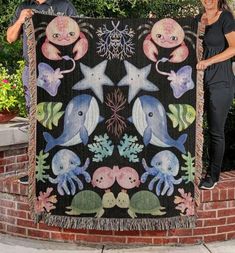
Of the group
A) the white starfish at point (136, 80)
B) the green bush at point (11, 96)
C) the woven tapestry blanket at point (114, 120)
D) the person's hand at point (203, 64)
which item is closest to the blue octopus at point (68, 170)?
the woven tapestry blanket at point (114, 120)

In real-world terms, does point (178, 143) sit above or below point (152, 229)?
above

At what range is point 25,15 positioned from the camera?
4266 millimetres

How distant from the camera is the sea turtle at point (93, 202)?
4285 millimetres

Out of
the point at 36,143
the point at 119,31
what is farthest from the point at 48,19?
the point at 36,143

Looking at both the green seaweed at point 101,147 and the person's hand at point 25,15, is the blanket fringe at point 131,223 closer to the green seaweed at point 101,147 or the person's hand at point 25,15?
the green seaweed at point 101,147

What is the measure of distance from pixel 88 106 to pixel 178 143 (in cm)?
72

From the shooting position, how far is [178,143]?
4.27 metres

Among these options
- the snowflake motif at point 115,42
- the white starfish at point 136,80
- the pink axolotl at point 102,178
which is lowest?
the pink axolotl at point 102,178

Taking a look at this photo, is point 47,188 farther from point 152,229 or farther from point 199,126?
point 199,126

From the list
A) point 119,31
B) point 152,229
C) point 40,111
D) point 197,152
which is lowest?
point 152,229

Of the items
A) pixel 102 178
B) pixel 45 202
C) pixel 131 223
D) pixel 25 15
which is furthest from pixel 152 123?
pixel 25 15

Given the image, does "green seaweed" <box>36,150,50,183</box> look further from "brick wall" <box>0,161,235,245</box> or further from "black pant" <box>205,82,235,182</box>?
"black pant" <box>205,82,235,182</box>

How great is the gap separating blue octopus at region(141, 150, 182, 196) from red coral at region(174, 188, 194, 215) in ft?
0.25

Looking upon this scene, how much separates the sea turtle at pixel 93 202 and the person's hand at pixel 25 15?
1353 millimetres
